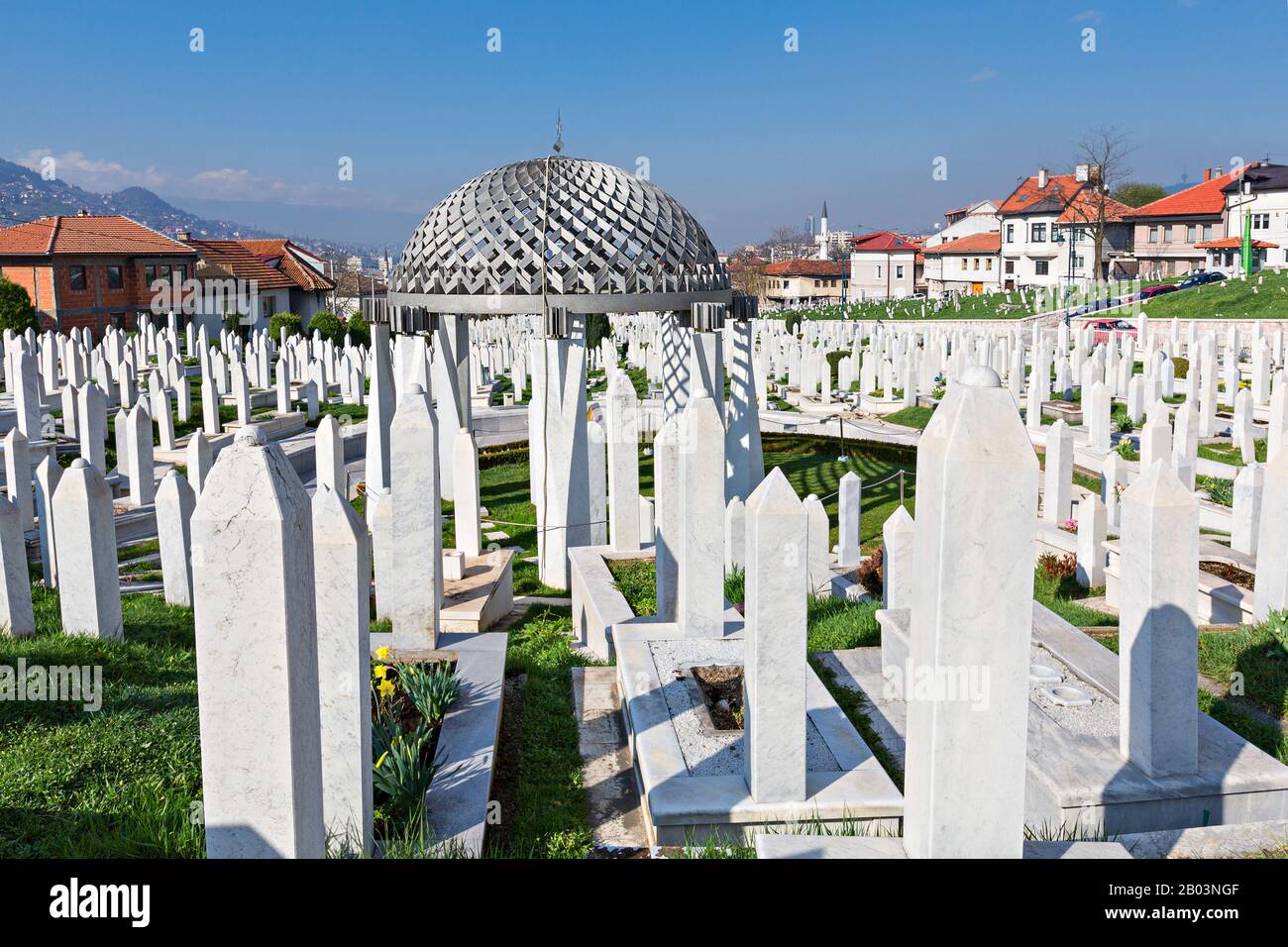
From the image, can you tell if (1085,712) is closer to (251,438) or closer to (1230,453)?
(251,438)

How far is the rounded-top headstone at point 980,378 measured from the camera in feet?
11.7

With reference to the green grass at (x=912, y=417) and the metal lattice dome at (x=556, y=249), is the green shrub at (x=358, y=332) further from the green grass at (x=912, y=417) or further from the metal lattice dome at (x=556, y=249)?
the metal lattice dome at (x=556, y=249)

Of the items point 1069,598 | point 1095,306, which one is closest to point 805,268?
point 1095,306

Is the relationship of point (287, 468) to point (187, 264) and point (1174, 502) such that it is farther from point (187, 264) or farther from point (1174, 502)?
point (187, 264)

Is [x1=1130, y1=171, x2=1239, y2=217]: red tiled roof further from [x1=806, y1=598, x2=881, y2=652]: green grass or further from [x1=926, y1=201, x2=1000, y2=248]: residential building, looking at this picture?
[x1=806, y1=598, x2=881, y2=652]: green grass

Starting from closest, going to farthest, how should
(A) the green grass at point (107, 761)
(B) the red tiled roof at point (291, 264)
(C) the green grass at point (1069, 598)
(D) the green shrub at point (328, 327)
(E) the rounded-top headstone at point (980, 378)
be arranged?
(E) the rounded-top headstone at point (980, 378), (A) the green grass at point (107, 761), (C) the green grass at point (1069, 598), (D) the green shrub at point (328, 327), (B) the red tiled roof at point (291, 264)

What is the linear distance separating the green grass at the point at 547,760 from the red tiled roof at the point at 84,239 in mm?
41854

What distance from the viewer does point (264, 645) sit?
317 centimetres

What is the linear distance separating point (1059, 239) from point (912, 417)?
51.5 metres

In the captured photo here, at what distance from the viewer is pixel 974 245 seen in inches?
3049

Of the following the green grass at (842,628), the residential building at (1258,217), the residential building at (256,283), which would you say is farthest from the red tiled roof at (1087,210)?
the green grass at (842,628)

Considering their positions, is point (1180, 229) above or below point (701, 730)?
above

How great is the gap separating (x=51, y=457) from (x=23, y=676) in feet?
10.9

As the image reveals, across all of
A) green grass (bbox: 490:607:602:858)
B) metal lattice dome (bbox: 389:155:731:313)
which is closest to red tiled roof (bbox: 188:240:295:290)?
metal lattice dome (bbox: 389:155:731:313)
